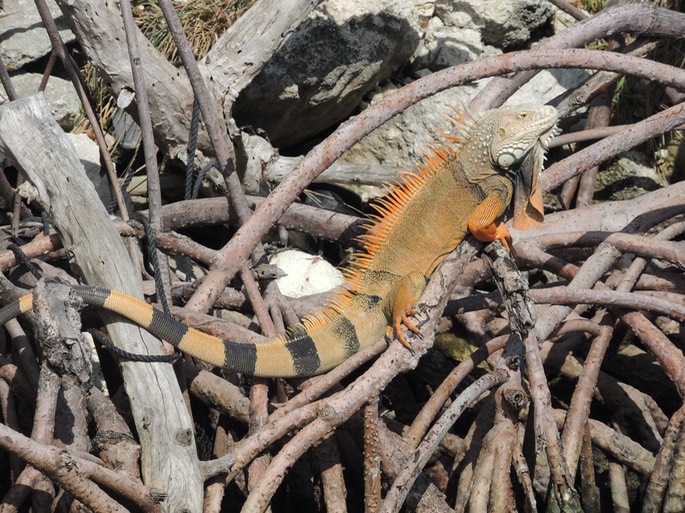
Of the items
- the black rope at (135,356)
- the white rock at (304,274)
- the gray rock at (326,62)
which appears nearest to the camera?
the black rope at (135,356)

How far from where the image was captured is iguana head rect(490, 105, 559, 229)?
389 cm

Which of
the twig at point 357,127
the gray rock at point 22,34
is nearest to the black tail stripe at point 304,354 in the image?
the twig at point 357,127

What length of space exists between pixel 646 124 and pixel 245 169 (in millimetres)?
2442

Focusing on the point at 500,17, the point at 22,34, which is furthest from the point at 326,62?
the point at 22,34

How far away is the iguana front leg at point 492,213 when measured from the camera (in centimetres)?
393

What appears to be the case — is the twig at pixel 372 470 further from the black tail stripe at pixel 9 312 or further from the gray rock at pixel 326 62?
the gray rock at pixel 326 62

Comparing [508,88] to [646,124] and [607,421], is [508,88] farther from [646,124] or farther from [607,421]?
[607,421]

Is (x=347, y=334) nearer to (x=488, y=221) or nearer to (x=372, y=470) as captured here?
(x=372, y=470)

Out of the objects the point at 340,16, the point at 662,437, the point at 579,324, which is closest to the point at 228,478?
the point at 579,324

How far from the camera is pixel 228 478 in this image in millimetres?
3674

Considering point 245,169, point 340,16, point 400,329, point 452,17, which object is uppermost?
point 452,17

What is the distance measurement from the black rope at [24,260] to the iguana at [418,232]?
839 millimetres

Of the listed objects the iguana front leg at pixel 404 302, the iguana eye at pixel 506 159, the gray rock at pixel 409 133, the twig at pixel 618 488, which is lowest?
the twig at pixel 618 488

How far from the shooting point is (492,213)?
13.0 ft
